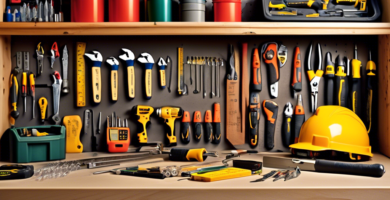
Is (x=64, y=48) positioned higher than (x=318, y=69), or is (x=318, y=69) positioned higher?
(x=64, y=48)

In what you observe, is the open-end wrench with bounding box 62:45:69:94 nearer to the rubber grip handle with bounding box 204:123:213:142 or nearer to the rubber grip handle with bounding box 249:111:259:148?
the rubber grip handle with bounding box 204:123:213:142

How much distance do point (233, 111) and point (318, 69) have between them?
528 mm

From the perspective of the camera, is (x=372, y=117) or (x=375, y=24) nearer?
(x=375, y=24)

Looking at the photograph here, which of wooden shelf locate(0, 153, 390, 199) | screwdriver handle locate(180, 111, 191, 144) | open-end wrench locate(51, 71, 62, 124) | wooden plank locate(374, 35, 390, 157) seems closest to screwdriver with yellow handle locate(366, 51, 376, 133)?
wooden plank locate(374, 35, 390, 157)

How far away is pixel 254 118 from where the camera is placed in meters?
2.13

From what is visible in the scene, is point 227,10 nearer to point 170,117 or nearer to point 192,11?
point 192,11

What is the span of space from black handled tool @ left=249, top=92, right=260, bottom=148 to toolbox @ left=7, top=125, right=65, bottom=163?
1003 mm

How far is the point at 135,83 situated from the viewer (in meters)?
2.16

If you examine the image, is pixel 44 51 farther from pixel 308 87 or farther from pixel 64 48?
pixel 308 87

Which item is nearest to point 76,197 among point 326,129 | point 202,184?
point 202,184

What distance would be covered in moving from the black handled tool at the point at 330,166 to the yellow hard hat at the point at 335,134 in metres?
0.17

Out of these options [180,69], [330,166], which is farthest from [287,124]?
[180,69]

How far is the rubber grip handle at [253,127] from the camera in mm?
2127

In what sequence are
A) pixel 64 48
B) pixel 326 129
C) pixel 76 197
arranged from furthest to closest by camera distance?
pixel 64 48 < pixel 326 129 < pixel 76 197
